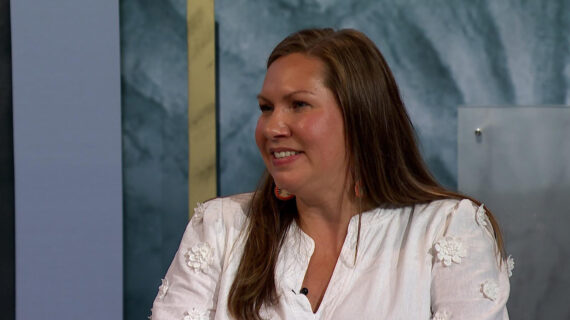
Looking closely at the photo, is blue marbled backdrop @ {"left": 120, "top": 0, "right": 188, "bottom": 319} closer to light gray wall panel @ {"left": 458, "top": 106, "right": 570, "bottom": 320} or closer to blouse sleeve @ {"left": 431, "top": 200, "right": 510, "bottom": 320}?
light gray wall panel @ {"left": 458, "top": 106, "right": 570, "bottom": 320}

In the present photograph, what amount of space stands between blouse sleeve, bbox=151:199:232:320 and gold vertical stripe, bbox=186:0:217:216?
102 cm

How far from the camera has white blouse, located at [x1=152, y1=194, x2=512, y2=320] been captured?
1509 mm

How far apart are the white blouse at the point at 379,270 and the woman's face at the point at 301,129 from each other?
0.18 meters

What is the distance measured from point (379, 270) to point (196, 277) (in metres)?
0.42

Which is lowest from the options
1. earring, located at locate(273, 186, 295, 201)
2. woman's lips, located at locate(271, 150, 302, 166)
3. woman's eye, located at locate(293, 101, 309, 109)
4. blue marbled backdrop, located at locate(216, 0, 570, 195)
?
earring, located at locate(273, 186, 295, 201)

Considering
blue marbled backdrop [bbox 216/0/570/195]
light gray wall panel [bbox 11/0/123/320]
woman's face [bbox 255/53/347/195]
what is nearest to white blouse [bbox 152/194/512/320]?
woman's face [bbox 255/53/347/195]

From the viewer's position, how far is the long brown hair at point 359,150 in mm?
1579

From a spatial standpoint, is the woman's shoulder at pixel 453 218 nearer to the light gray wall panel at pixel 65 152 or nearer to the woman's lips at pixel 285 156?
the woman's lips at pixel 285 156

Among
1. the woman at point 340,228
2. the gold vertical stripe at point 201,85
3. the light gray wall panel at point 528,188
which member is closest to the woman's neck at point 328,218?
the woman at point 340,228

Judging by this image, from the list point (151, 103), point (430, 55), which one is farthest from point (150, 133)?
point (430, 55)

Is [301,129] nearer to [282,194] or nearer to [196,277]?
[282,194]

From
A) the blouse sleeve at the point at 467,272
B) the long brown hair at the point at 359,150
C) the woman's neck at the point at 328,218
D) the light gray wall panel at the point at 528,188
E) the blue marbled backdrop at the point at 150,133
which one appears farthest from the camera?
the light gray wall panel at the point at 528,188

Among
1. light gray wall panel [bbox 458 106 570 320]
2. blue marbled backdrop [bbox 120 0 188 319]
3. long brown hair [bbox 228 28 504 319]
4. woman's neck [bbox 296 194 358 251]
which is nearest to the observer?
long brown hair [bbox 228 28 504 319]

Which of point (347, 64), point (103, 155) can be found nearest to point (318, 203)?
point (347, 64)
